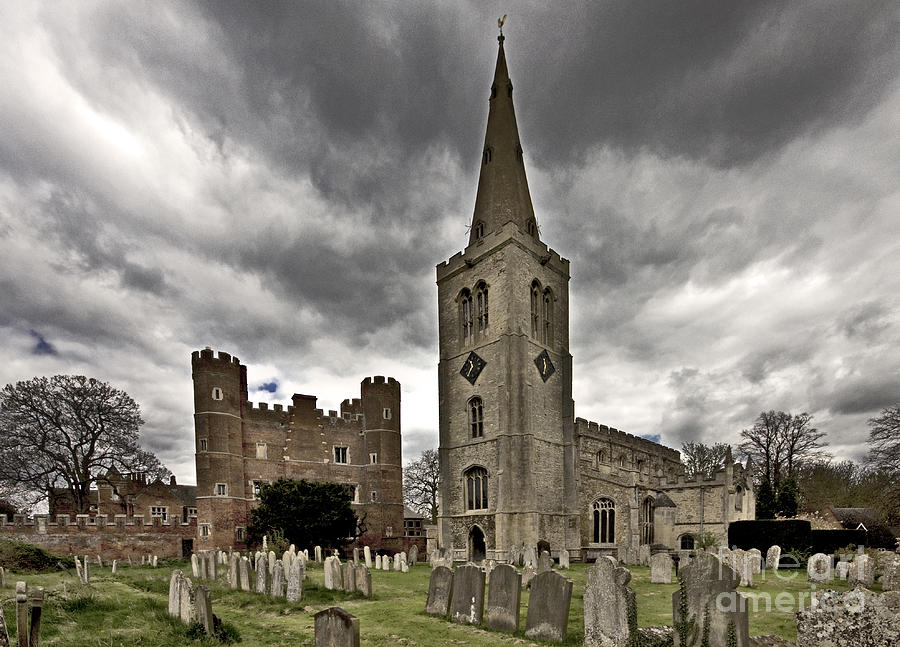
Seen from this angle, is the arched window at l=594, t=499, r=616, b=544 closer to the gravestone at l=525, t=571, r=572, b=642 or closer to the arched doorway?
the arched doorway

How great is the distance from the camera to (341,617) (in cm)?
439

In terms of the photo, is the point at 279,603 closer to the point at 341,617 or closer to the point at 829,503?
the point at 341,617

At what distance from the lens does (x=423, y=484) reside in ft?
155

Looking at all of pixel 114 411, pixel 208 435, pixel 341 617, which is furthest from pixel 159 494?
pixel 341 617

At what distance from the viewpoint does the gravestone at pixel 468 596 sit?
880cm

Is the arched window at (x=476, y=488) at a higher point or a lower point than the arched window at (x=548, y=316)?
lower

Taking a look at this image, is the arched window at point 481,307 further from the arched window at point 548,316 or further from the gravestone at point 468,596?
the gravestone at point 468,596

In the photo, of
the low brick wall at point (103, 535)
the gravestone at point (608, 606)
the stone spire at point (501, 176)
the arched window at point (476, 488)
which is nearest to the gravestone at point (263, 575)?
the gravestone at point (608, 606)

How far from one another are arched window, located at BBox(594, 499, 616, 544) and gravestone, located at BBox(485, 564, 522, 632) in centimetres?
1878

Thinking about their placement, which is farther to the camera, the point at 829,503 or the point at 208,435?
the point at 829,503

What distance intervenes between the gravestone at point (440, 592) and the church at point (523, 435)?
12802mm

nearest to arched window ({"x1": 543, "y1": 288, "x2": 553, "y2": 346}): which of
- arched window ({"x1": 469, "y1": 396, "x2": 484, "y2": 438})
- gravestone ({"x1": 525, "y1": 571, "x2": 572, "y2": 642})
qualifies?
arched window ({"x1": 469, "y1": 396, "x2": 484, "y2": 438})

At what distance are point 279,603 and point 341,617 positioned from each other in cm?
840

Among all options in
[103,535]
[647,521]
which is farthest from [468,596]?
[103,535]
